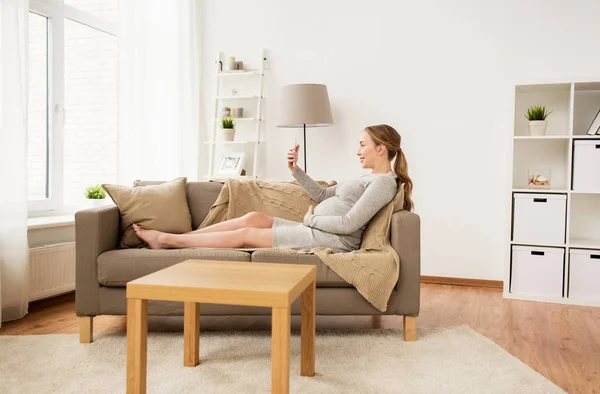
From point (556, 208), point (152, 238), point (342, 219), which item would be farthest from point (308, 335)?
point (556, 208)

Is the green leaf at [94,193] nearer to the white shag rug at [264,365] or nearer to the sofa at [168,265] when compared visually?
the sofa at [168,265]

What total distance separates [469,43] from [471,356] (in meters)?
2.60

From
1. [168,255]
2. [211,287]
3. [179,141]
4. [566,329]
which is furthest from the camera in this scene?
[179,141]

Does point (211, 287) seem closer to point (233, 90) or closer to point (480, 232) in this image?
point (480, 232)

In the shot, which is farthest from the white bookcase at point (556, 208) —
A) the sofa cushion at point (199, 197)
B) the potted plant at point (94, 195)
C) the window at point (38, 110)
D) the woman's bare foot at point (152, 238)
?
the window at point (38, 110)

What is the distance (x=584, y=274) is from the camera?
3.65 m

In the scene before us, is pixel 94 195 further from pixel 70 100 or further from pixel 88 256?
pixel 88 256

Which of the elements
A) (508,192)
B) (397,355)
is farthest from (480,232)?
(397,355)

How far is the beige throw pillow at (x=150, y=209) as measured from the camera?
9.77ft

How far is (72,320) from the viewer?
3.11 meters

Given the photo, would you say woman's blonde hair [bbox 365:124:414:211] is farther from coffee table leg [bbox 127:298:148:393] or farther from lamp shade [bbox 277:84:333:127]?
coffee table leg [bbox 127:298:148:393]

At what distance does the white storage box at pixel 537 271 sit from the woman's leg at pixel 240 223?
1.85m

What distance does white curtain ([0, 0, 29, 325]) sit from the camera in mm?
2990

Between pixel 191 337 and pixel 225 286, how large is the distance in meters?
0.62
